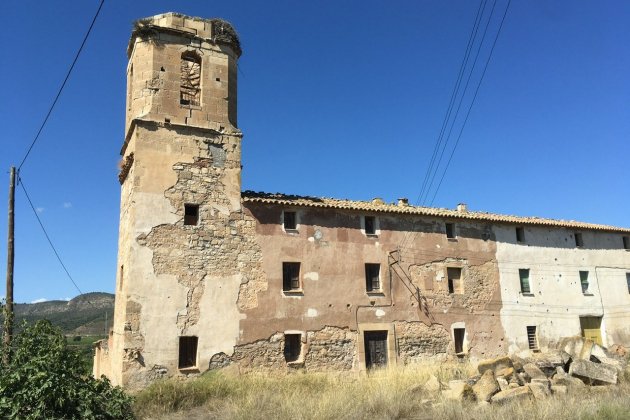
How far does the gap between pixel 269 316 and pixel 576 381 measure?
31.8ft

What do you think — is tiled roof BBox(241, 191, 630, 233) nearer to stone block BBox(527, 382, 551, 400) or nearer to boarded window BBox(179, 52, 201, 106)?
boarded window BBox(179, 52, 201, 106)

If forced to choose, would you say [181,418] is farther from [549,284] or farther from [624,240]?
[624,240]

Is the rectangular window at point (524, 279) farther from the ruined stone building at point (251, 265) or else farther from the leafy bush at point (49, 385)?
the leafy bush at point (49, 385)

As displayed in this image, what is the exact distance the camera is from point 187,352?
1650 centimetres

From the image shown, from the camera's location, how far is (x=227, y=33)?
19.4 meters

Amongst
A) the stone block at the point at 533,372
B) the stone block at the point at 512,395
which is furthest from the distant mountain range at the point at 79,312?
the stone block at the point at 512,395

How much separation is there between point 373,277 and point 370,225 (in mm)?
2101

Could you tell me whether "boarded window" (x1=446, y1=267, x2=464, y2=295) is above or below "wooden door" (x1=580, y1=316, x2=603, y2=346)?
above

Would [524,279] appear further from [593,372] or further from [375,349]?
[375,349]

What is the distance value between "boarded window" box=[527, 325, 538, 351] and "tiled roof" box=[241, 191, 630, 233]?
4771mm

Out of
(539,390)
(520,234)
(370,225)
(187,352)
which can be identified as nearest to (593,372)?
(539,390)

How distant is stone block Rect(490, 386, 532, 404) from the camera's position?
12.9 metres

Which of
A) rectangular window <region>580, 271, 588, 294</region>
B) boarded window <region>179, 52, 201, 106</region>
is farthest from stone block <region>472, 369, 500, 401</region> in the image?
rectangular window <region>580, 271, 588, 294</region>

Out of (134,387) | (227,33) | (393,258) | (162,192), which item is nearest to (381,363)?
(393,258)
